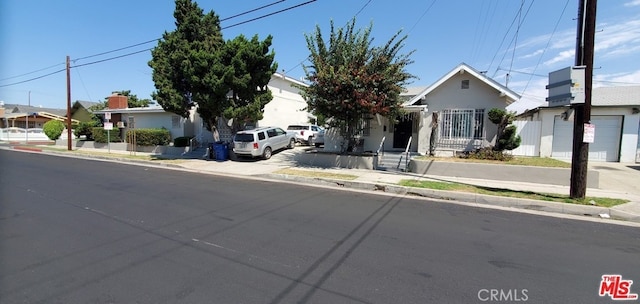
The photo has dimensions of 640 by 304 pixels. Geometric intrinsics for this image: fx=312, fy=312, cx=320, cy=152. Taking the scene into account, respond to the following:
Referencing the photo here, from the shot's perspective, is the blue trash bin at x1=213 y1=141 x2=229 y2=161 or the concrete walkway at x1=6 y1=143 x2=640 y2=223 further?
the blue trash bin at x1=213 y1=141 x2=229 y2=161

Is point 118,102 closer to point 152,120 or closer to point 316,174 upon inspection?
point 152,120

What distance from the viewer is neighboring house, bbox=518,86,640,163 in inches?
631

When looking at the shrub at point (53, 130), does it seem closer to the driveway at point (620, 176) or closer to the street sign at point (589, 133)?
the street sign at point (589, 133)

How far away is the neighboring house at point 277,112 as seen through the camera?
23.2m

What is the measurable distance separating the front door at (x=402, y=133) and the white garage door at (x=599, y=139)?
7657 millimetres

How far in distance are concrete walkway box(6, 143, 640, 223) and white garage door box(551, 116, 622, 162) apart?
4.20ft

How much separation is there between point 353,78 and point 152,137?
17.4 meters

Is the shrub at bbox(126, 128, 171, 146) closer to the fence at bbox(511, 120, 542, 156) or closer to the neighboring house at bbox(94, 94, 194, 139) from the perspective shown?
the neighboring house at bbox(94, 94, 194, 139)

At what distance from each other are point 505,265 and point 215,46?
1953 cm

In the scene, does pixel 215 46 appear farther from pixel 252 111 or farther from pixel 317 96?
pixel 317 96

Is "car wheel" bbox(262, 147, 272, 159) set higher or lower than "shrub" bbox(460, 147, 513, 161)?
lower

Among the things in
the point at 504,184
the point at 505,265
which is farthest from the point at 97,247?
the point at 504,184

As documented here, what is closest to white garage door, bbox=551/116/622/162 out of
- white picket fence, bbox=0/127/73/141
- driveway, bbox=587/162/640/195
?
driveway, bbox=587/162/640/195

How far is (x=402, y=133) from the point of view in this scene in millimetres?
17797
